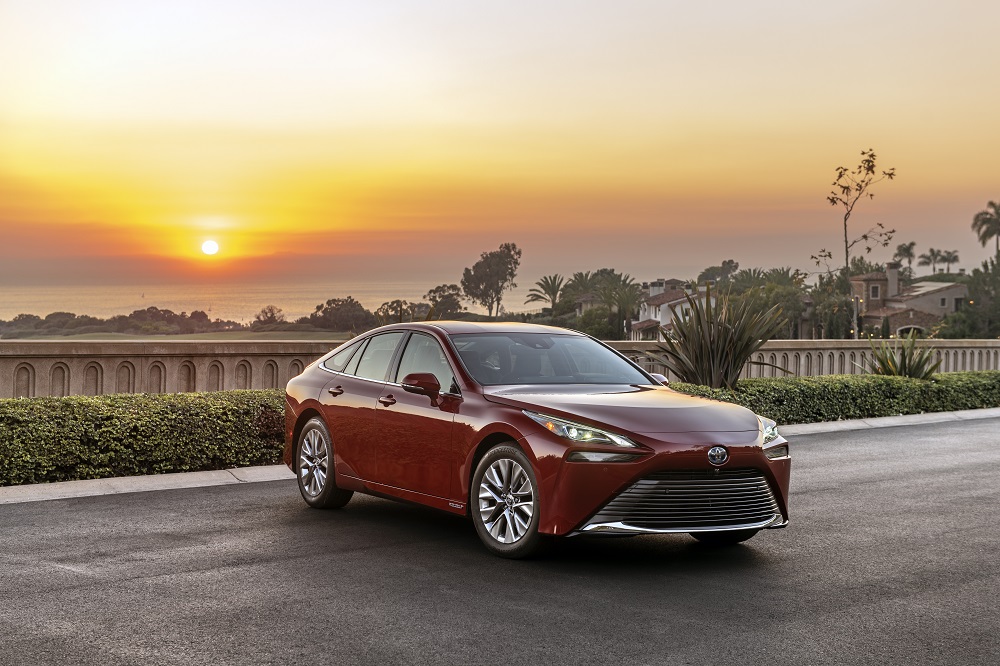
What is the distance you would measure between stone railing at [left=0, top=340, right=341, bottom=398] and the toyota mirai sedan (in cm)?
645

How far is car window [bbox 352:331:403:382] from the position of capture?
9.38 meters

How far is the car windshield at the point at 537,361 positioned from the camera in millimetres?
8648

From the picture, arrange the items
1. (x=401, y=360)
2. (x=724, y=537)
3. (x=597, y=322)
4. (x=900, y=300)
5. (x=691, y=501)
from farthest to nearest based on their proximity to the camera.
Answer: (x=597, y=322) → (x=900, y=300) → (x=401, y=360) → (x=724, y=537) → (x=691, y=501)

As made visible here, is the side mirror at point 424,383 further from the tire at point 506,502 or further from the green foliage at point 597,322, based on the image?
the green foliage at point 597,322

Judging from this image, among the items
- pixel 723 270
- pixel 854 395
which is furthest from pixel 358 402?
pixel 723 270

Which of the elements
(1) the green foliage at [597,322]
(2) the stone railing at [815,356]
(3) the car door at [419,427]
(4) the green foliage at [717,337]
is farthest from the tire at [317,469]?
(1) the green foliage at [597,322]

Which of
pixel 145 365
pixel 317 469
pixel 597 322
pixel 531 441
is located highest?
pixel 597 322

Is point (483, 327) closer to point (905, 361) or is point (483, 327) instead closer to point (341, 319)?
point (905, 361)

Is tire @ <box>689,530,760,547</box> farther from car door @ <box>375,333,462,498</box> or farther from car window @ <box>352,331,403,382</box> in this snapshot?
car window @ <box>352,331,403,382</box>

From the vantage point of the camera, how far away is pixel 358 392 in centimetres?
936

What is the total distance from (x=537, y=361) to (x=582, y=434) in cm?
150

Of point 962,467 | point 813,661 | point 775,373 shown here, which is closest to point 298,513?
point 813,661

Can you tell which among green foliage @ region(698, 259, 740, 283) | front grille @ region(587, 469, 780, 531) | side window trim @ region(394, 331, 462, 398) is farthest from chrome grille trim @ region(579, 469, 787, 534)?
green foliage @ region(698, 259, 740, 283)

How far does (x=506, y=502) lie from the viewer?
25.3 feet
